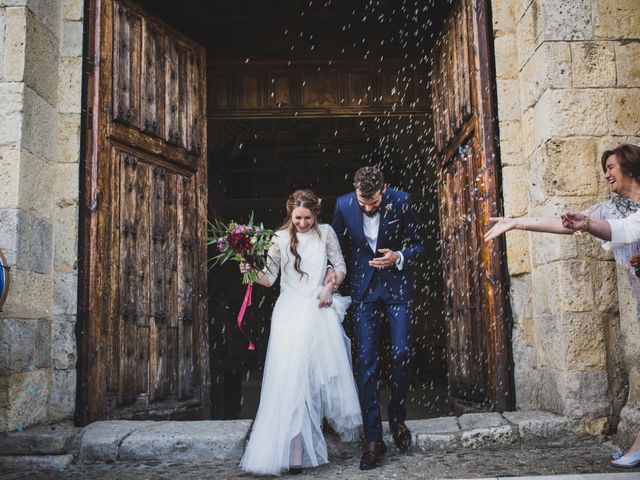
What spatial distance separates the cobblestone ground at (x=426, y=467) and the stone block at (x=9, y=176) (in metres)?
1.89

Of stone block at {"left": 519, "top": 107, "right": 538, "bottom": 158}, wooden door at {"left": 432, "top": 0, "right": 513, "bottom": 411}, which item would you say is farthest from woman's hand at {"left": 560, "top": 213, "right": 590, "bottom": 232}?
wooden door at {"left": 432, "top": 0, "right": 513, "bottom": 411}

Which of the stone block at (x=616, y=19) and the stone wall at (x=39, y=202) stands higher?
the stone block at (x=616, y=19)

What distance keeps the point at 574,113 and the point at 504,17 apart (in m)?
1.14

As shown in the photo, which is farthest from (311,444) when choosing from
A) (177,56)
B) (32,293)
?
(177,56)

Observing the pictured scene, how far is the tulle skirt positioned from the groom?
0.14 m

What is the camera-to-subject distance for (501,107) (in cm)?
494

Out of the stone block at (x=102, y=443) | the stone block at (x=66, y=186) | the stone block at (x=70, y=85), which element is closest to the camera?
the stone block at (x=102, y=443)

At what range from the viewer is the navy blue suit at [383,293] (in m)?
4.00

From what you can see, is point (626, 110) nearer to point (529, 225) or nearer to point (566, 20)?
point (566, 20)

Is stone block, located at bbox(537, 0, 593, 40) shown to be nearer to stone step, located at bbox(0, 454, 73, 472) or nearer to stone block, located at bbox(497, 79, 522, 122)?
stone block, located at bbox(497, 79, 522, 122)

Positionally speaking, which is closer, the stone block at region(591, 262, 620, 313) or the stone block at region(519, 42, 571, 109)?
the stone block at region(591, 262, 620, 313)

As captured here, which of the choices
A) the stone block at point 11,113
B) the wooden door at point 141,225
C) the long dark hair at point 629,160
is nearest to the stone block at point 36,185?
the stone block at point 11,113

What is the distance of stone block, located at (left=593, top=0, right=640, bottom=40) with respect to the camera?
450 cm

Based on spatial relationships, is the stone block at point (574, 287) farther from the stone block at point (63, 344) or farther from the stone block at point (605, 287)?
the stone block at point (63, 344)
